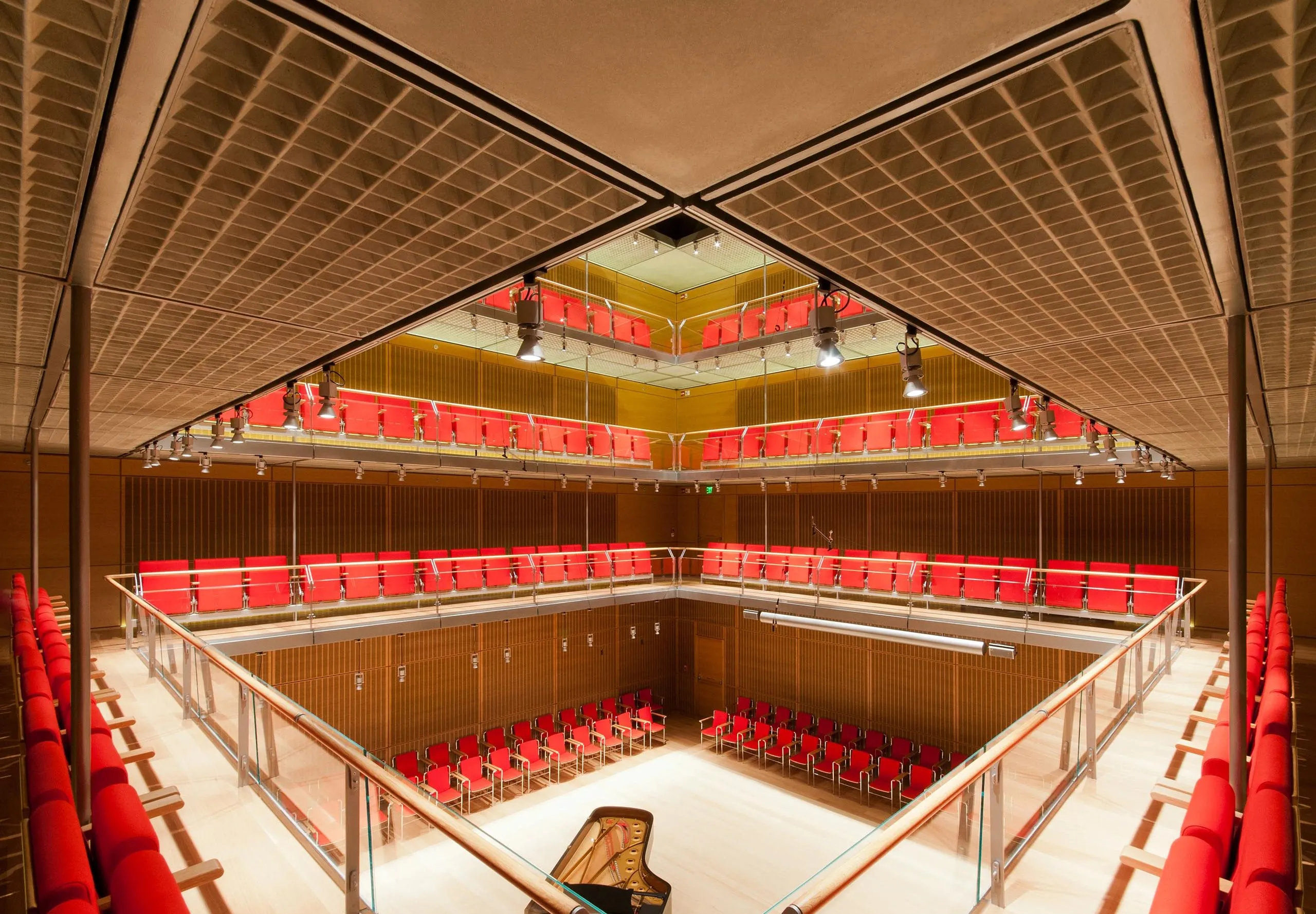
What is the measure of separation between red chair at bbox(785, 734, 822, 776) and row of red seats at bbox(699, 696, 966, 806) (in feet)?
0.04

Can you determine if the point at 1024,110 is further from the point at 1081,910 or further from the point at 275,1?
the point at 1081,910

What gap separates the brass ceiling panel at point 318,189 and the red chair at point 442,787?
9.11 metres

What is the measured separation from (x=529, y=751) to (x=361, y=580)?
436 cm

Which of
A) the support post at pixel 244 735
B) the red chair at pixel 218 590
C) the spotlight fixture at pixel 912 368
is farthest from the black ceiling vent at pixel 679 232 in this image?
the support post at pixel 244 735

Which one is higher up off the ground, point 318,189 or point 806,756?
point 318,189

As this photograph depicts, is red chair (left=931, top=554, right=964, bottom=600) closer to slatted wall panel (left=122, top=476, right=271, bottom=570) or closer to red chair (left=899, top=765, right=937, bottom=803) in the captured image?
red chair (left=899, top=765, right=937, bottom=803)

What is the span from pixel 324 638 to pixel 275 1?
28.8 ft

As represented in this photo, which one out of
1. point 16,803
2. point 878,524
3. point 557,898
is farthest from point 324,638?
point 878,524

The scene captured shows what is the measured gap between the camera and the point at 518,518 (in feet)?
45.0

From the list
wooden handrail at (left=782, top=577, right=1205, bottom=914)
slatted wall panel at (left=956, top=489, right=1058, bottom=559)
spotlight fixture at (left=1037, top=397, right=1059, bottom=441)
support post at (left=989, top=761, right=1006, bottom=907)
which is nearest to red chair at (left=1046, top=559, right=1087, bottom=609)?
slatted wall panel at (left=956, top=489, right=1058, bottom=559)

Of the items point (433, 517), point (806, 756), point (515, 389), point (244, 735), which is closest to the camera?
point (244, 735)

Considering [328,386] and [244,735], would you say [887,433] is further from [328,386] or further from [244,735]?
[244,735]

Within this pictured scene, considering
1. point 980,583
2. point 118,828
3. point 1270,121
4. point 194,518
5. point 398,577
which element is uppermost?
point 1270,121

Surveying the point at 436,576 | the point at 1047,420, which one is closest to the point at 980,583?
the point at 1047,420
